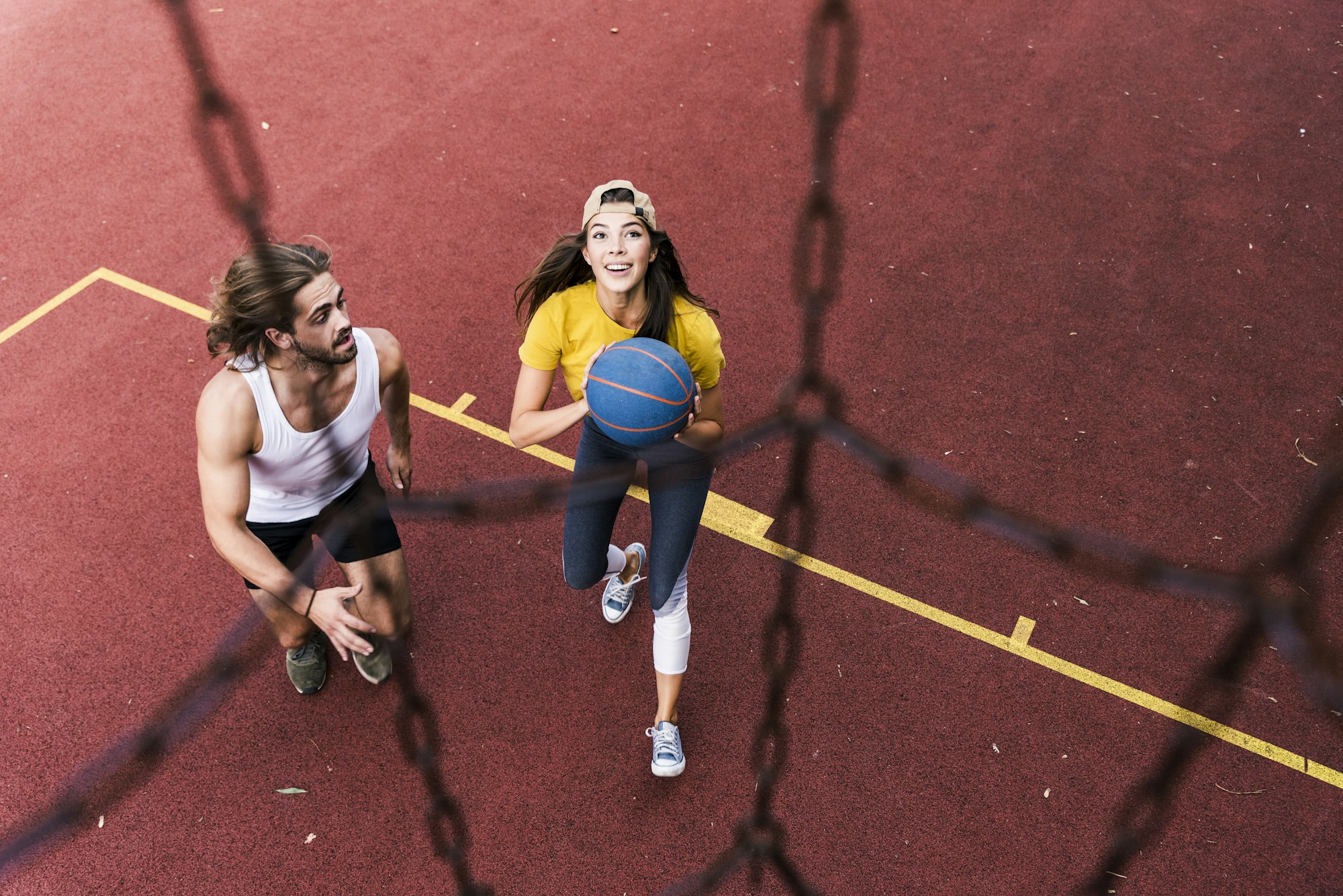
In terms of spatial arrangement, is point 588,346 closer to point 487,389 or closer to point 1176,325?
point 487,389

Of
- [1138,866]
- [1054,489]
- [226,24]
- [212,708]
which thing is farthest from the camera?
[226,24]

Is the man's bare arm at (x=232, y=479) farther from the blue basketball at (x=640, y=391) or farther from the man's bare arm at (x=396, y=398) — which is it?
the blue basketball at (x=640, y=391)

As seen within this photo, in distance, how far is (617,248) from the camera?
2.96 metres

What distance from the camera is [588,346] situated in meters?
3.20

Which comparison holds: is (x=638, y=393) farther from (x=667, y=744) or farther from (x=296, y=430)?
(x=667, y=744)

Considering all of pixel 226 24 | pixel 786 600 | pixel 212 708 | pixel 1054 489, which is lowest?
pixel 212 708

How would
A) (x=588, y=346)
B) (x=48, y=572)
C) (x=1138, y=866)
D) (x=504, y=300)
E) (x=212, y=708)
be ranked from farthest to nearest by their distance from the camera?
1. (x=504, y=300)
2. (x=48, y=572)
3. (x=212, y=708)
4. (x=1138, y=866)
5. (x=588, y=346)

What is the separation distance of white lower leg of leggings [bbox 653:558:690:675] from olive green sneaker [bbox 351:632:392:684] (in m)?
1.09

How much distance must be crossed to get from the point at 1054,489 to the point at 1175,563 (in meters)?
0.59

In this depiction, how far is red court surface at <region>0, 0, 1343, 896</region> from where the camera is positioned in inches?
144

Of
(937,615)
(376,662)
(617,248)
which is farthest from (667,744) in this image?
(617,248)

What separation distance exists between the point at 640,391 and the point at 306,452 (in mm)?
1080

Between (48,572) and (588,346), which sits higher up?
(588,346)

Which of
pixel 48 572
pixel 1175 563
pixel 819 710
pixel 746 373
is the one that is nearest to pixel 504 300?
pixel 746 373
